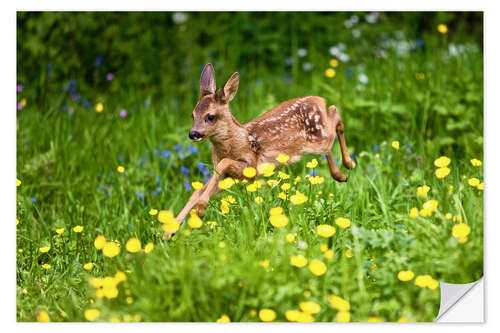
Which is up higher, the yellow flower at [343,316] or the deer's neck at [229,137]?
the deer's neck at [229,137]

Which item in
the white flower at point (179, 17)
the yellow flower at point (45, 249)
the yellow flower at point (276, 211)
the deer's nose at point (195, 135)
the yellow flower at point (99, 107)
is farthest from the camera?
the white flower at point (179, 17)

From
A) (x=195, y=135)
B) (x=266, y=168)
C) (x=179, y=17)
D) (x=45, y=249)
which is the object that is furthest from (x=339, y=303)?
(x=179, y=17)

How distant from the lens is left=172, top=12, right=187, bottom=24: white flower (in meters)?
4.81

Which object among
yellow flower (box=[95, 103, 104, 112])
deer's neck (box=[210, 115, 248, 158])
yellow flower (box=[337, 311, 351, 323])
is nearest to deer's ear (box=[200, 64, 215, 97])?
deer's neck (box=[210, 115, 248, 158])

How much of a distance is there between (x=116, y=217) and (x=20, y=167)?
0.79 meters

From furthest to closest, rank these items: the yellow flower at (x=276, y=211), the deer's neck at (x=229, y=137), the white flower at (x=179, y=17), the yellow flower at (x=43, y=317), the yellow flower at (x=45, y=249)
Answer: the white flower at (x=179, y=17), the yellow flower at (x=45, y=249), the yellow flower at (x=43, y=317), the yellow flower at (x=276, y=211), the deer's neck at (x=229, y=137)

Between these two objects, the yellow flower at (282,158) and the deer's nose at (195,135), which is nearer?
the deer's nose at (195,135)

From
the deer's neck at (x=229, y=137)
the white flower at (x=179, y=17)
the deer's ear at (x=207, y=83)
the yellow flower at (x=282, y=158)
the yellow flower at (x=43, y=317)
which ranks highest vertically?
the white flower at (x=179, y=17)

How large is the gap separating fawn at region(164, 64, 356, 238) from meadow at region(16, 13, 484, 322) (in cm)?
11

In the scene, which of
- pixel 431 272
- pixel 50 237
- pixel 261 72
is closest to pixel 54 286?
pixel 50 237

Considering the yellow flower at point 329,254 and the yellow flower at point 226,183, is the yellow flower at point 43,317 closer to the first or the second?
the yellow flower at point 226,183

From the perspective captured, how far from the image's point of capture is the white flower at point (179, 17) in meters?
4.81

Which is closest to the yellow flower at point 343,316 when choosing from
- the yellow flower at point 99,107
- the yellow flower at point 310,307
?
the yellow flower at point 310,307
